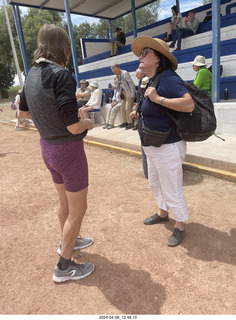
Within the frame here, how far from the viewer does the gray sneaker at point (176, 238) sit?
2555mm

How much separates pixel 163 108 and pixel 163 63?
0.44 meters

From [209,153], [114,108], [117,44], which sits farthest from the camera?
[117,44]

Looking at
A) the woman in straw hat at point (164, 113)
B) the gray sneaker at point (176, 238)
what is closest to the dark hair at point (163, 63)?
the woman in straw hat at point (164, 113)

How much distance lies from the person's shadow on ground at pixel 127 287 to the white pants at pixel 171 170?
73 cm

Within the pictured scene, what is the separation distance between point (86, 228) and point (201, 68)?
4583mm

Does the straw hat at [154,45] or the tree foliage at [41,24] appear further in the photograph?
the tree foliage at [41,24]

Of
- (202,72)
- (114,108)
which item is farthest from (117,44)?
(202,72)

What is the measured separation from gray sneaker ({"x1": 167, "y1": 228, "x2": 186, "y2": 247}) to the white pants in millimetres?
163

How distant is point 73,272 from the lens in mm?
2221

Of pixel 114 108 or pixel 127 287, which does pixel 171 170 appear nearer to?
pixel 127 287

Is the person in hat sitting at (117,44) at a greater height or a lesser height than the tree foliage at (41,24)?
lesser

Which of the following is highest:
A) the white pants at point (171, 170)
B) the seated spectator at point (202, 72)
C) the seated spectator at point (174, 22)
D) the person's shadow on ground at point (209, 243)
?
the seated spectator at point (174, 22)

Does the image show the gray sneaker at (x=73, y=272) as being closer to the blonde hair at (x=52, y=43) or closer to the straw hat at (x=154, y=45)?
the blonde hair at (x=52, y=43)

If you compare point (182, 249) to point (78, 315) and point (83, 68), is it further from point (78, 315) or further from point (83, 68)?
point (83, 68)
